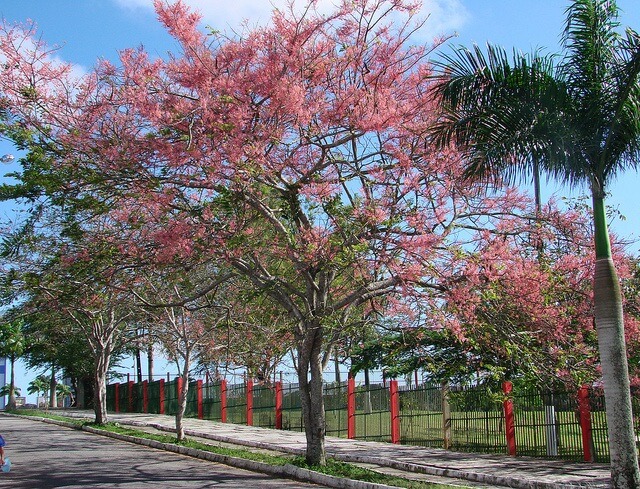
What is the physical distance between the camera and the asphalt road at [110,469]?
41.9 feet

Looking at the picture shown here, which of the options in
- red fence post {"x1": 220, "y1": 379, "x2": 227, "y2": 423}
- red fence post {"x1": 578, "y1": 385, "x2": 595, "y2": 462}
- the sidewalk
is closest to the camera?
the sidewalk

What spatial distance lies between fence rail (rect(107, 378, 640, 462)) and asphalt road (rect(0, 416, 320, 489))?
5.06m

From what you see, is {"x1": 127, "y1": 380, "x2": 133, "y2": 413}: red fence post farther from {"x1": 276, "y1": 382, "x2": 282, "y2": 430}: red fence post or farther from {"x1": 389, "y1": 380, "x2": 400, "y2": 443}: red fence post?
{"x1": 389, "y1": 380, "x2": 400, "y2": 443}: red fence post

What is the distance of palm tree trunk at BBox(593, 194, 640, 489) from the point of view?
8.98 meters

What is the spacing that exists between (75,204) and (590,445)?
1099cm

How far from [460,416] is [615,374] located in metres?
9.39

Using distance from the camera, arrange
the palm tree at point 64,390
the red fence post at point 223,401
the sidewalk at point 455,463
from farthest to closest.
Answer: the palm tree at point 64,390
the red fence post at point 223,401
the sidewalk at point 455,463

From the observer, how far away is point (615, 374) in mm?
9156

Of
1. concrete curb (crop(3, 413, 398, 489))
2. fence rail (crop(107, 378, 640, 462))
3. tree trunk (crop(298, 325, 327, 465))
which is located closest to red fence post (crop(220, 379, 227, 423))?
fence rail (crop(107, 378, 640, 462))

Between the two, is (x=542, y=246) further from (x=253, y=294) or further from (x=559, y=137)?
(x=253, y=294)

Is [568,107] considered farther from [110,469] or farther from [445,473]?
[110,469]

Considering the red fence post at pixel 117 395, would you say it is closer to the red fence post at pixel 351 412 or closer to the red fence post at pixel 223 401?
the red fence post at pixel 223 401

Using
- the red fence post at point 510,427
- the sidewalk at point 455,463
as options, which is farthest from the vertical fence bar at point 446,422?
the red fence post at point 510,427

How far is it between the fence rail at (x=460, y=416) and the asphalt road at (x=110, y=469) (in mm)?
5063
